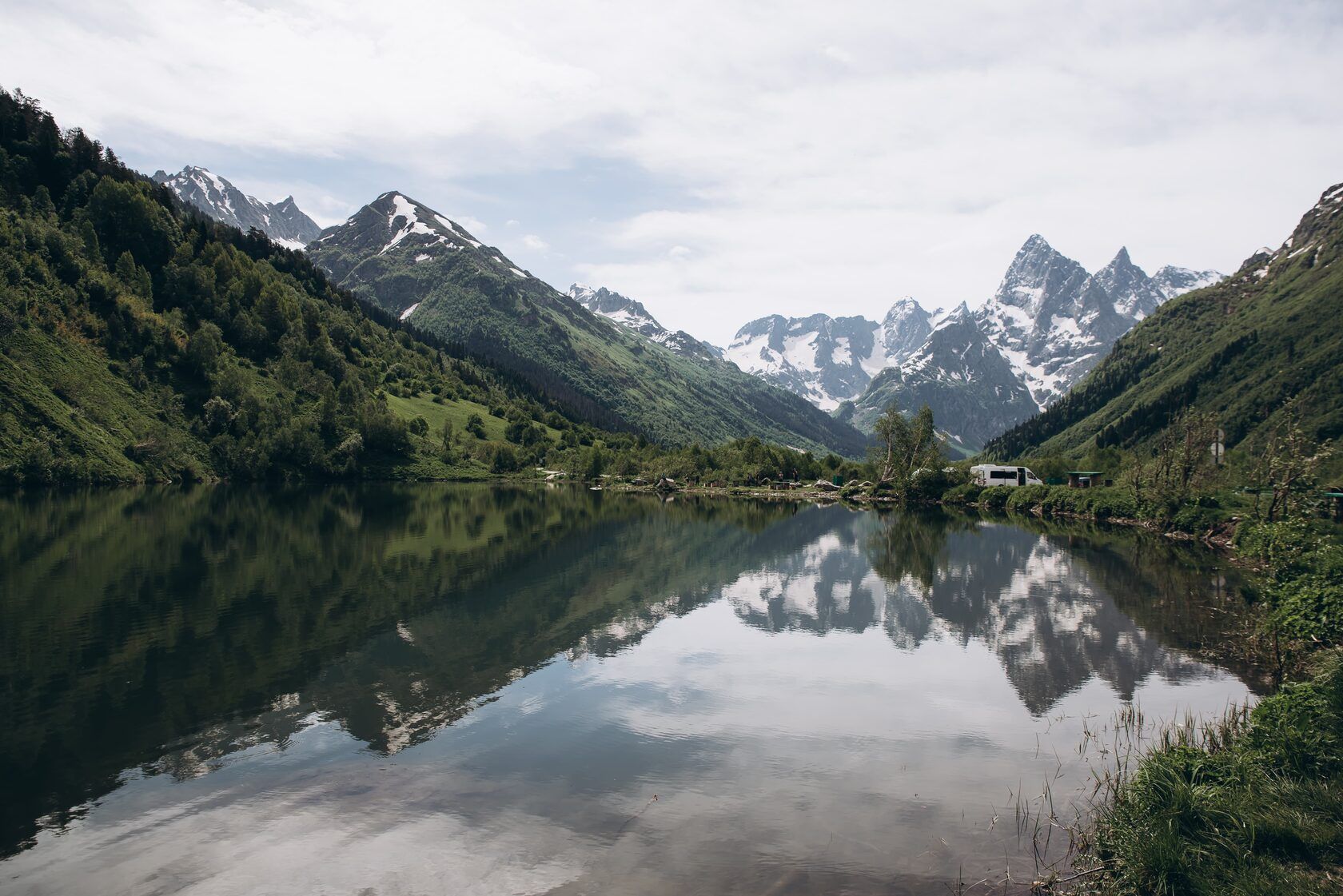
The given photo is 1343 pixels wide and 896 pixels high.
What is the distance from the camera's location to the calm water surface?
1417cm

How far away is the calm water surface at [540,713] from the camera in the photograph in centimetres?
1417

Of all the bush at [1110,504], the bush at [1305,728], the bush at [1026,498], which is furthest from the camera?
the bush at [1026,498]

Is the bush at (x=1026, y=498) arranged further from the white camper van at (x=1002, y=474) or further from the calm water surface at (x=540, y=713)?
the calm water surface at (x=540, y=713)

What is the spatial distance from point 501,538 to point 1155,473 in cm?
7758

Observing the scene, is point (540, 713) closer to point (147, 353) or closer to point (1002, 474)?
point (147, 353)

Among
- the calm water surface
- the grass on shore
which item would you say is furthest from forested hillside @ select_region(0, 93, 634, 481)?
the grass on shore

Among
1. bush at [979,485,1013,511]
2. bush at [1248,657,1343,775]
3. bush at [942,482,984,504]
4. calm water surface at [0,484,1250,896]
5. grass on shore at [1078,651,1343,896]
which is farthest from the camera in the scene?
bush at [942,482,984,504]

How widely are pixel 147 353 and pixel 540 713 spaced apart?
151226 millimetres

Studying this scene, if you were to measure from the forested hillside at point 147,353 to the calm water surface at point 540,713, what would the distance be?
7663 cm

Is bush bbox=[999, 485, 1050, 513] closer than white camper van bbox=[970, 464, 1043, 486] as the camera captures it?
Yes

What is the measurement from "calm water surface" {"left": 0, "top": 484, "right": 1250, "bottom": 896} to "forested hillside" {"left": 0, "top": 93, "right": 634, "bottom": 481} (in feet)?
251

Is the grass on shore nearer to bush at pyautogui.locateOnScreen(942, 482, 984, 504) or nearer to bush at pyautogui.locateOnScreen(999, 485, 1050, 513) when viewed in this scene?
bush at pyautogui.locateOnScreen(999, 485, 1050, 513)

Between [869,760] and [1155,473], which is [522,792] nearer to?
[869,760]

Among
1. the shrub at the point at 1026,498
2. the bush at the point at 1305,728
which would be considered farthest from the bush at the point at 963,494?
the bush at the point at 1305,728
